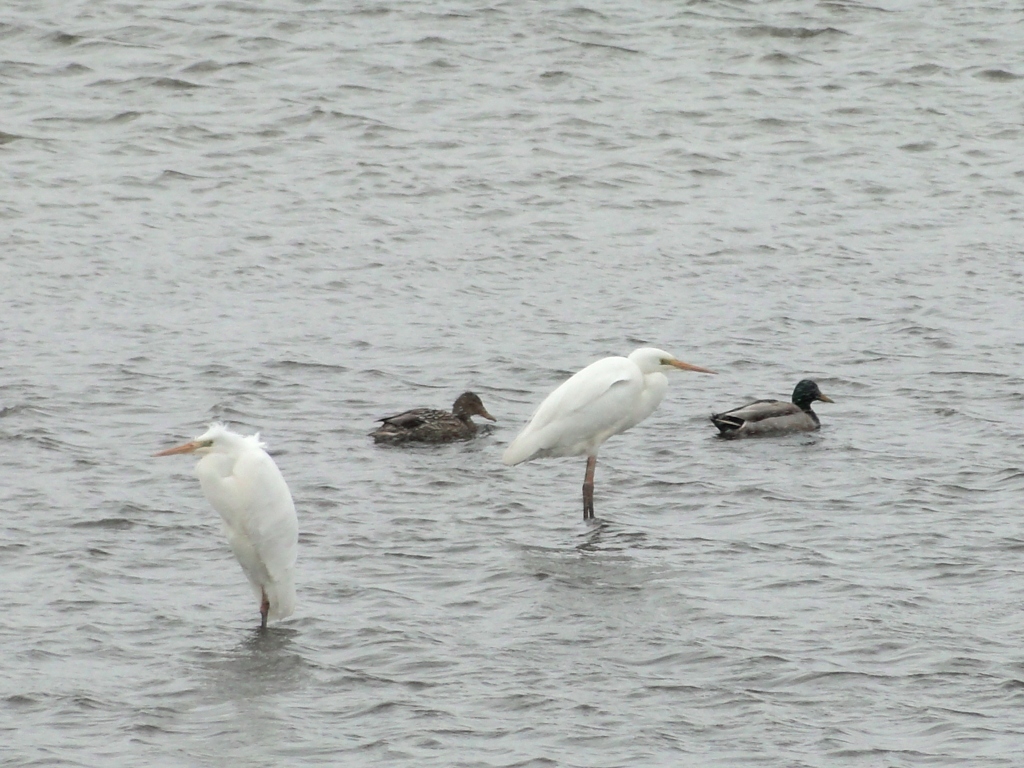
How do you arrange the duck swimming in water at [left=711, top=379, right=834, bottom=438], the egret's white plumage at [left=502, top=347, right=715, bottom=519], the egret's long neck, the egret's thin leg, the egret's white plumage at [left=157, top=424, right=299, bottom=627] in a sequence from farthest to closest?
1. the duck swimming in water at [left=711, top=379, right=834, bottom=438]
2. the egret's long neck
3. the egret's white plumage at [left=502, top=347, right=715, bottom=519]
4. the egret's thin leg
5. the egret's white plumage at [left=157, top=424, right=299, bottom=627]

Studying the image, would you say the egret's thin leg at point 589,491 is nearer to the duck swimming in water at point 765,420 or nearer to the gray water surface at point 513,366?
the gray water surface at point 513,366

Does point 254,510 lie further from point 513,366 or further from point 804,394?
point 513,366

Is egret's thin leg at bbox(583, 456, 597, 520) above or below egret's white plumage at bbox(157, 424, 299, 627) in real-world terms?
below

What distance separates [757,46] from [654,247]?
755cm

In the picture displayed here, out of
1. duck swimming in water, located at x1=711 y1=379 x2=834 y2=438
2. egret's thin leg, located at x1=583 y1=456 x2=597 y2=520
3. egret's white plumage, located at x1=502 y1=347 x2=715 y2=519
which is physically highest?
egret's white plumage, located at x1=502 y1=347 x2=715 y2=519

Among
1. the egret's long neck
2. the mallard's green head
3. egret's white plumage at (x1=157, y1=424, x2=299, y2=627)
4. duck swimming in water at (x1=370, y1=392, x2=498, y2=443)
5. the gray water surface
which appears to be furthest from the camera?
the mallard's green head

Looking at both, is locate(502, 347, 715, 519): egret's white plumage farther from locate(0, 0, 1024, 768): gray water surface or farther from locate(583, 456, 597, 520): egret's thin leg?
locate(0, 0, 1024, 768): gray water surface

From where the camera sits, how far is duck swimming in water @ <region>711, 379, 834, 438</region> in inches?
480

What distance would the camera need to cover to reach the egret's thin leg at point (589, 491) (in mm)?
10422

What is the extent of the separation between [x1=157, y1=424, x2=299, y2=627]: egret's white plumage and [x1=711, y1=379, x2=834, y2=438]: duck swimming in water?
4.46 meters

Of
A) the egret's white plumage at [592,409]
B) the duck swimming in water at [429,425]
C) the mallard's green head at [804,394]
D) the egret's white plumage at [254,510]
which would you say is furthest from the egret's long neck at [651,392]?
the egret's white plumage at [254,510]

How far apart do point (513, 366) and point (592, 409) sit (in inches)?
112

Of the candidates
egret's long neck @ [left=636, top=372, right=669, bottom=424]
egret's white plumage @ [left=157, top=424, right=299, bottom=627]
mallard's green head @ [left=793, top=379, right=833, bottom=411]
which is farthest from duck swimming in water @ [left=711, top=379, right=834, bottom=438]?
egret's white plumage @ [left=157, top=424, right=299, bottom=627]

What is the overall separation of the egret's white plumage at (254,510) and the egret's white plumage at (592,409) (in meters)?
2.69
